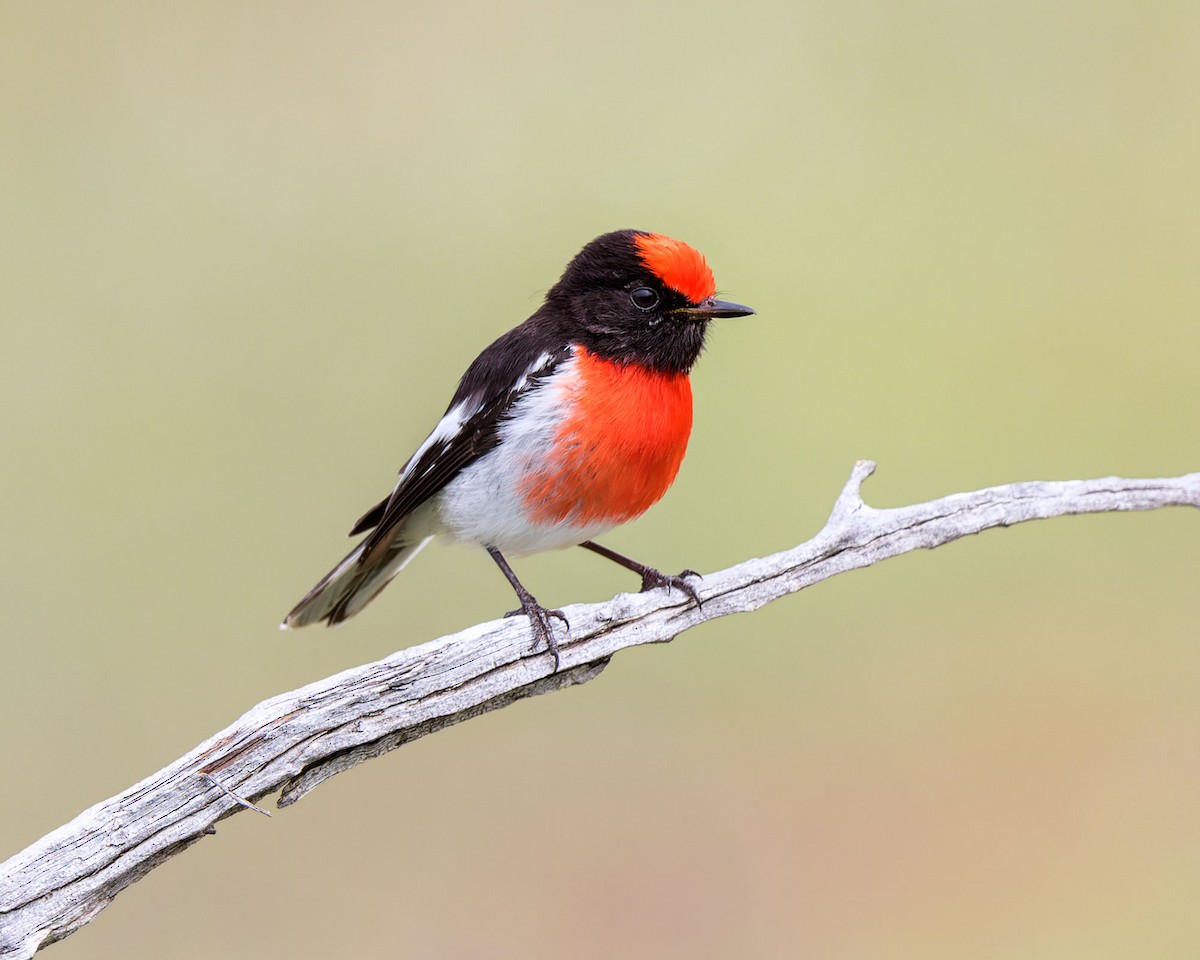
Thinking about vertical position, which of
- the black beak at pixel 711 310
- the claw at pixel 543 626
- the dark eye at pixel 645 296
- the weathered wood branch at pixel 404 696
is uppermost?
the dark eye at pixel 645 296

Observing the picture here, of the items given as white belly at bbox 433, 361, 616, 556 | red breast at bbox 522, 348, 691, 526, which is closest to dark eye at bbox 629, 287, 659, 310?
red breast at bbox 522, 348, 691, 526

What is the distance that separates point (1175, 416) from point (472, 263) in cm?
332

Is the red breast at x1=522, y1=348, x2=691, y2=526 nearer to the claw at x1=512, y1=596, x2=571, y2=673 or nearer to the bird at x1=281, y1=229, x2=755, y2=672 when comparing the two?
the bird at x1=281, y1=229, x2=755, y2=672

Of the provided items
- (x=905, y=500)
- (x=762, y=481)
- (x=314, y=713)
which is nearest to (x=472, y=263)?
(x=762, y=481)

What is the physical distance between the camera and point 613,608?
112 inches

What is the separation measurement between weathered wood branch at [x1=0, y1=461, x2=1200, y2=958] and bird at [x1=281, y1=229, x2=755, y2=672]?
0.22m

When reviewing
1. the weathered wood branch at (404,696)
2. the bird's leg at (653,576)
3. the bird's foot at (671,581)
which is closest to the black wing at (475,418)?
the bird's leg at (653,576)

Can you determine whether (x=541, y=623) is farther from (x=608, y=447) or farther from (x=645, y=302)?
(x=645, y=302)

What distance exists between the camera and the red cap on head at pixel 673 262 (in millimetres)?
3166

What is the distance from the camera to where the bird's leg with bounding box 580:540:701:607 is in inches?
115

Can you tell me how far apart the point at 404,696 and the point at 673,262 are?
1356mm

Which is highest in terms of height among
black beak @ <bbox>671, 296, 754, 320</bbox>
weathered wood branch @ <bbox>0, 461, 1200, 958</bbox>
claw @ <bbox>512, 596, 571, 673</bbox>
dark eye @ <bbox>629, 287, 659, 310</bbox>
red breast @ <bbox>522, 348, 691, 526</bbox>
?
dark eye @ <bbox>629, 287, 659, 310</bbox>

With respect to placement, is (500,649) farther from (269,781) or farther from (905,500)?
(905,500)

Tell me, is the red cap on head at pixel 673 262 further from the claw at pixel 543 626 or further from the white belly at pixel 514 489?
the claw at pixel 543 626
